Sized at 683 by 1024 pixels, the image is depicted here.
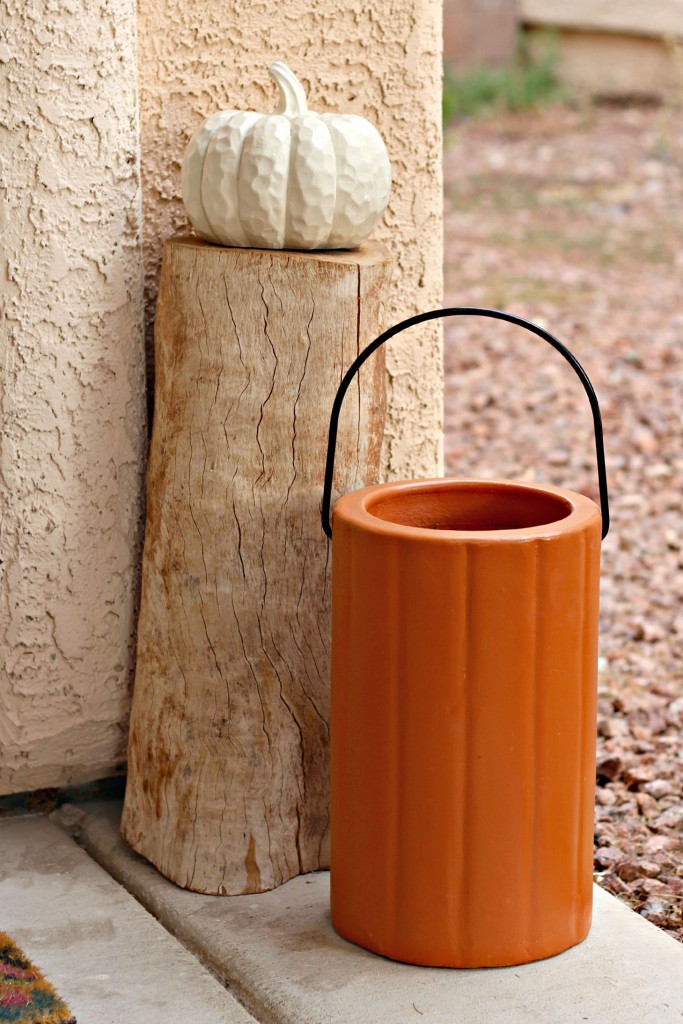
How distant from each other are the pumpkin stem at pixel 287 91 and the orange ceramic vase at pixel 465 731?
40 cm

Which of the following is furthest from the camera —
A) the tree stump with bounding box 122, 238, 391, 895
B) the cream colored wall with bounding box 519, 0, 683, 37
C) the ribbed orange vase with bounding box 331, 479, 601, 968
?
the cream colored wall with bounding box 519, 0, 683, 37

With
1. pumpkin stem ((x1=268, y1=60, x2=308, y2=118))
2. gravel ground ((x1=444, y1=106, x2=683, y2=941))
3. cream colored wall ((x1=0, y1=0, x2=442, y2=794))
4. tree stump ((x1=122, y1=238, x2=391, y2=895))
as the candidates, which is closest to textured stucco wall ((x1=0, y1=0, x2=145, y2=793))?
cream colored wall ((x1=0, y1=0, x2=442, y2=794))

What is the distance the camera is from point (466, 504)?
85.4 inches

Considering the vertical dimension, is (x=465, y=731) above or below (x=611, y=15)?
below

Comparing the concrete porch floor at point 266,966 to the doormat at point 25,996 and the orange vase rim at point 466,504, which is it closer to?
the doormat at point 25,996

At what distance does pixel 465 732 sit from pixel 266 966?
18.4 inches

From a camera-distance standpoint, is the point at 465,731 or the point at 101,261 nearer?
the point at 465,731

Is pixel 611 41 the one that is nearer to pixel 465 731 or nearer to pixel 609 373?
pixel 609 373

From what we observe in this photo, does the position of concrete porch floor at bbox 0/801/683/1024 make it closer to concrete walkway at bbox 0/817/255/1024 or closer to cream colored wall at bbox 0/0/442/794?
concrete walkway at bbox 0/817/255/1024

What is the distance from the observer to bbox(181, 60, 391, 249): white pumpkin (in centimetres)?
207

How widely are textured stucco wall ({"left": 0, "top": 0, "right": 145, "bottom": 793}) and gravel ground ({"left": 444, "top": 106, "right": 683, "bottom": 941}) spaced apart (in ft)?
3.32

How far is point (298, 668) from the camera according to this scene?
7.31 feet

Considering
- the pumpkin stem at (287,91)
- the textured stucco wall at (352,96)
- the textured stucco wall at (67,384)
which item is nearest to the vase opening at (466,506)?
the textured stucco wall at (352,96)

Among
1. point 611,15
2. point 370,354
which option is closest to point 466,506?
point 370,354
